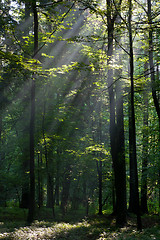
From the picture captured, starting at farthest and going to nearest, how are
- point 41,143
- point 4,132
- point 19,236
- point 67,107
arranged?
1. point 4,132
2. point 67,107
3. point 41,143
4. point 19,236

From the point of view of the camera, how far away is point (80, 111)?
17953 millimetres

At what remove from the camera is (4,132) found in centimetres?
2475

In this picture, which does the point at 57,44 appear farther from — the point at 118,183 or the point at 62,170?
the point at 118,183

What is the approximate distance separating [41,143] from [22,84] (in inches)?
213

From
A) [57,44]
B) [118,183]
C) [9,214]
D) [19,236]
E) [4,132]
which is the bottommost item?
[9,214]

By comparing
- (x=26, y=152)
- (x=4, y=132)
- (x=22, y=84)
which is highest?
(x=22, y=84)

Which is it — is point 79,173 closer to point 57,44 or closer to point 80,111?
point 80,111

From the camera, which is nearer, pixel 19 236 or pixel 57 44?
pixel 19 236

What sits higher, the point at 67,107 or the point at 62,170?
the point at 67,107

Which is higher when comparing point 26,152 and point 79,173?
point 26,152

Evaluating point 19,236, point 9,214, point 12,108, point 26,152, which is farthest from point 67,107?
point 19,236

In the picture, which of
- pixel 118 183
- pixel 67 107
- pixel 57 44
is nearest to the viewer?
pixel 118 183

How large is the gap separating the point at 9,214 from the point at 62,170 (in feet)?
14.7

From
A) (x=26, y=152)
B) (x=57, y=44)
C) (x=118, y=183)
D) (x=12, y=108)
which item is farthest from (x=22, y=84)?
(x=118, y=183)
